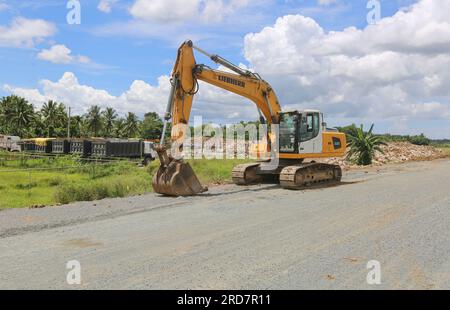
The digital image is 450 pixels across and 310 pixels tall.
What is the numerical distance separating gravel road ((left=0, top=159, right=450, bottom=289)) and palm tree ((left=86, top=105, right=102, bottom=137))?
85766 mm

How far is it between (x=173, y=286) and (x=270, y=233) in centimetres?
336

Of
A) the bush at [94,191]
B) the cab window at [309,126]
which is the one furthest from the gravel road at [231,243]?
the cab window at [309,126]

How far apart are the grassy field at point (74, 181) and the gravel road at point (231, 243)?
8.99 feet

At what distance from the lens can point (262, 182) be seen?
18359mm

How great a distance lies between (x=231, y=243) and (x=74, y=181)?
69.9 ft

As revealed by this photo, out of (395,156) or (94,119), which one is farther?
(94,119)

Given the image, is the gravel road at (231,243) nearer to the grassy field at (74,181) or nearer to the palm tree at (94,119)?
the grassy field at (74,181)

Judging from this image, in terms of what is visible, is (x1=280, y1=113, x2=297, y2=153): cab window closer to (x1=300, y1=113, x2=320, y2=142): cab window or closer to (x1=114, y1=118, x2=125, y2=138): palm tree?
(x1=300, y1=113, x2=320, y2=142): cab window

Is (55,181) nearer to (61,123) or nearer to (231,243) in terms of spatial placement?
(231,243)

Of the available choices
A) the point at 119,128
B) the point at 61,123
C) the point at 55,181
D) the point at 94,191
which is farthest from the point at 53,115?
the point at 94,191

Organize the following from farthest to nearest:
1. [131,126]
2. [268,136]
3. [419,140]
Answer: [131,126] → [419,140] → [268,136]

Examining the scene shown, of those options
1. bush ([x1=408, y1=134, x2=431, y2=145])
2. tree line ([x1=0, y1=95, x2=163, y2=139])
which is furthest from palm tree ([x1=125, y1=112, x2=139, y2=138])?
bush ([x1=408, y1=134, x2=431, y2=145])

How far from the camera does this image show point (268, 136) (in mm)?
17797

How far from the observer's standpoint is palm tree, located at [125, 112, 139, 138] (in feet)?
339
